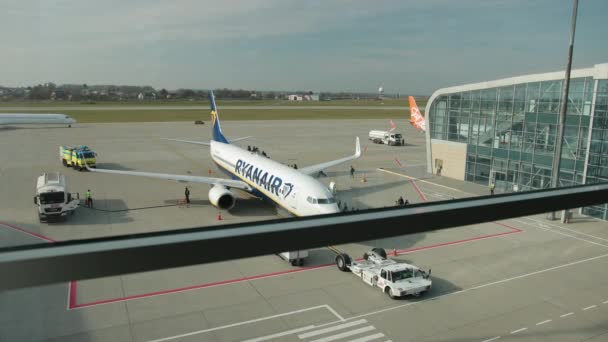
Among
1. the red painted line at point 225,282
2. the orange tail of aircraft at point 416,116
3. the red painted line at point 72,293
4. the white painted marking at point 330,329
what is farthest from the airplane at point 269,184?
the orange tail of aircraft at point 416,116

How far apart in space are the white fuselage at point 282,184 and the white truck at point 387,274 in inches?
78.5

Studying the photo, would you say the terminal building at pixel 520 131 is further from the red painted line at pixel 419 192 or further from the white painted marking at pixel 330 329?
the white painted marking at pixel 330 329

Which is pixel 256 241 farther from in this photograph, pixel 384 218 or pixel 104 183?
pixel 104 183

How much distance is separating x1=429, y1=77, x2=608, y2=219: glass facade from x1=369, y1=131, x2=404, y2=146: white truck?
22.4m

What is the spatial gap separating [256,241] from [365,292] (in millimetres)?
12394

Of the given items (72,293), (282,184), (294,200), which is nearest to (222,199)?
(282,184)

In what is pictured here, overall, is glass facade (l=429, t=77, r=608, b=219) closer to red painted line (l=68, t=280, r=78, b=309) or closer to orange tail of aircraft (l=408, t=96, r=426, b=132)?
red painted line (l=68, t=280, r=78, b=309)

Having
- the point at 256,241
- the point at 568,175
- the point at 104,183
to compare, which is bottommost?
the point at 104,183

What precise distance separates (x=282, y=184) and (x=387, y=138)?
137 ft

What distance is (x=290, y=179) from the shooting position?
20500mm

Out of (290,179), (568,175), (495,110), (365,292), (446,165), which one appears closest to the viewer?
(365,292)

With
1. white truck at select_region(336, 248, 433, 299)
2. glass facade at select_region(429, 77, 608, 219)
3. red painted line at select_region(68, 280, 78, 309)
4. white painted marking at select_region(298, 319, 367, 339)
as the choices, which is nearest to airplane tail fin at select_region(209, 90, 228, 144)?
glass facade at select_region(429, 77, 608, 219)

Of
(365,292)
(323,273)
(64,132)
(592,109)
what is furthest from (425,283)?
(64,132)

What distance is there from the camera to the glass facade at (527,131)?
2331 cm
